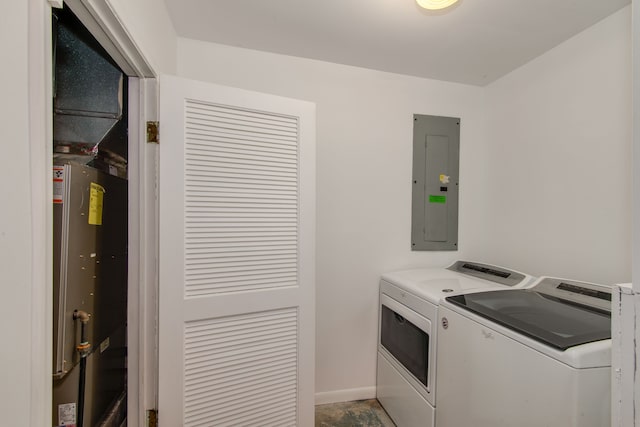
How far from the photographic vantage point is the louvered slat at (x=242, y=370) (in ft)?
4.35

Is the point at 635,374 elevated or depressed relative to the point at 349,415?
elevated

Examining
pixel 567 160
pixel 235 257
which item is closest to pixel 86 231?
pixel 235 257

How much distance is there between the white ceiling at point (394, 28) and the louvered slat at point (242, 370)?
1617mm

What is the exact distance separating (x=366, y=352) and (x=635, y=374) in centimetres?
165

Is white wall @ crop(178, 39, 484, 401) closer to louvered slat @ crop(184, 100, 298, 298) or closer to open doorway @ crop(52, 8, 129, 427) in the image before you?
louvered slat @ crop(184, 100, 298, 298)

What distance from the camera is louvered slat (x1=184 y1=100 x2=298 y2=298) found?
132cm

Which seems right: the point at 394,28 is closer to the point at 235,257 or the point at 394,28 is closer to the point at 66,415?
the point at 235,257

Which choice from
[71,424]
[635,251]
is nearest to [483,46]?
[635,251]

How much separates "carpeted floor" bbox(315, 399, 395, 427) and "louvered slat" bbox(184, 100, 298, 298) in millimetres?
1060

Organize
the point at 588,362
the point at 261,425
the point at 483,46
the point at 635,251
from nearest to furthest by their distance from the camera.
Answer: the point at 635,251, the point at 588,362, the point at 261,425, the point at 483,46

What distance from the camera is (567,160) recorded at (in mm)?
1665

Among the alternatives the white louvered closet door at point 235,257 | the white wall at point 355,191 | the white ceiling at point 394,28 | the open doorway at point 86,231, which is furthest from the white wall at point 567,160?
the open doorway at point 86,231

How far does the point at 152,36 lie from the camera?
49.1 inches

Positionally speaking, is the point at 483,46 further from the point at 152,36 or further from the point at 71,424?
the point at 71,424
